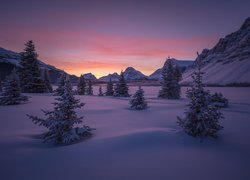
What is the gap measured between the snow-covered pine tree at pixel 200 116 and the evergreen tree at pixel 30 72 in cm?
2951

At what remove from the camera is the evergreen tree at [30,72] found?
31391mm

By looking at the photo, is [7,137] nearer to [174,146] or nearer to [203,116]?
[174,146]

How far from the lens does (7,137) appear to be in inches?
298

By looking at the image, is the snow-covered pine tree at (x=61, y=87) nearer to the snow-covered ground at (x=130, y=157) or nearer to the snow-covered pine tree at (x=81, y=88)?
the snow-covered ground at (x=130, y=157)

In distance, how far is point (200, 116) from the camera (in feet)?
24.4

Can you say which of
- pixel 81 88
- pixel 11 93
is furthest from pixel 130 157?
pixel 81 88

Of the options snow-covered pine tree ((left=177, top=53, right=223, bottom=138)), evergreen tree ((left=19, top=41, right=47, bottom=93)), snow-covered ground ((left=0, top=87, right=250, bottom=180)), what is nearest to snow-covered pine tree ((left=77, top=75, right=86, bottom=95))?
Result: evergreen tree ((left=19, top=41, right=47, bottom=93))

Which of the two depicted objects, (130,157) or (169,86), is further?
(169,86)

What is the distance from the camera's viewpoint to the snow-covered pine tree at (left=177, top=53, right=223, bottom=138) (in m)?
7.44

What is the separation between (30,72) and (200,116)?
101ft

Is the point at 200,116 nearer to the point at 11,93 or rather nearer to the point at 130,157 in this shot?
the point at 130,157

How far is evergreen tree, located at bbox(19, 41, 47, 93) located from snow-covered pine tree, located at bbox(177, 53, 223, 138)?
96.8 ft

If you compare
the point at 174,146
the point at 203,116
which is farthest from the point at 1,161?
the point at 203,116

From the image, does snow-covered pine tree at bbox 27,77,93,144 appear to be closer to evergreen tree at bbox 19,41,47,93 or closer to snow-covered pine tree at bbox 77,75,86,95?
evergreen tree at bbox 19,41,47,93
